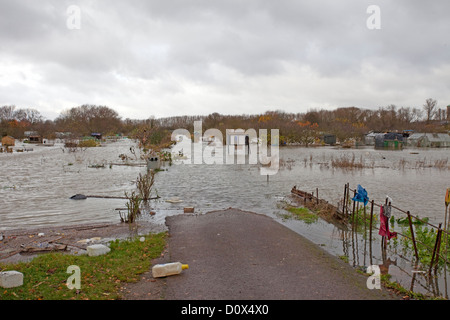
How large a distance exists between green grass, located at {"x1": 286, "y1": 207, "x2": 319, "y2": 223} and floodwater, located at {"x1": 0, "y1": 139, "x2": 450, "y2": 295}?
0.33 m

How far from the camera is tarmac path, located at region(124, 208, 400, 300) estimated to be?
6.50m

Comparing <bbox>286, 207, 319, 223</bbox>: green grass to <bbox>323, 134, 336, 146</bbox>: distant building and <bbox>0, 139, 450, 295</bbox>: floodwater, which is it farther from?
<bbox>323, 134, 336, 146</bbox>: distant building

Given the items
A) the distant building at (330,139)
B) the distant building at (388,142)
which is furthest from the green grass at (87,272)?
the distant building at (330,139)

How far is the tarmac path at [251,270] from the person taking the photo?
21.3ft

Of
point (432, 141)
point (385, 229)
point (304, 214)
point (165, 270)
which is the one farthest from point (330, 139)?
point (165, 270)

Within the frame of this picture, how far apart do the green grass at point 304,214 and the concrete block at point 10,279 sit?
379 inches

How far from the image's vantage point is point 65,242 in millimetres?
10008

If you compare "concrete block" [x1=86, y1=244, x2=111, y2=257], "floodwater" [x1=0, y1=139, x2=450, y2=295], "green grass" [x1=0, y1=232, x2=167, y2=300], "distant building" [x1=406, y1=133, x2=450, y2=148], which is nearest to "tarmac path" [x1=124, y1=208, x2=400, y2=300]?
"green grass" [x1=0, y1=232, x2=167, y2=300]

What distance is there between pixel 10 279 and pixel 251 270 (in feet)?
15.4

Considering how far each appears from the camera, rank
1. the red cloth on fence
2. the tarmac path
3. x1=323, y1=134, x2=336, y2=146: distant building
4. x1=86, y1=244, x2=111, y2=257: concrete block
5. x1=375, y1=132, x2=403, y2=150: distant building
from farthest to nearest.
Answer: x1=323, y1=134, x2=336, y2=146: distant building
x1=375, y1=132, x2=403, y2=150: distant building
the red cloth on fence
x1=86, y1=244, x2=111, y2=257: concrete block
the tarmac path

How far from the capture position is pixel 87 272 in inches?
285

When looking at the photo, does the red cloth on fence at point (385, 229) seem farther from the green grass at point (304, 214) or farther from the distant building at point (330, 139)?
the distant building at point (330, 139)
